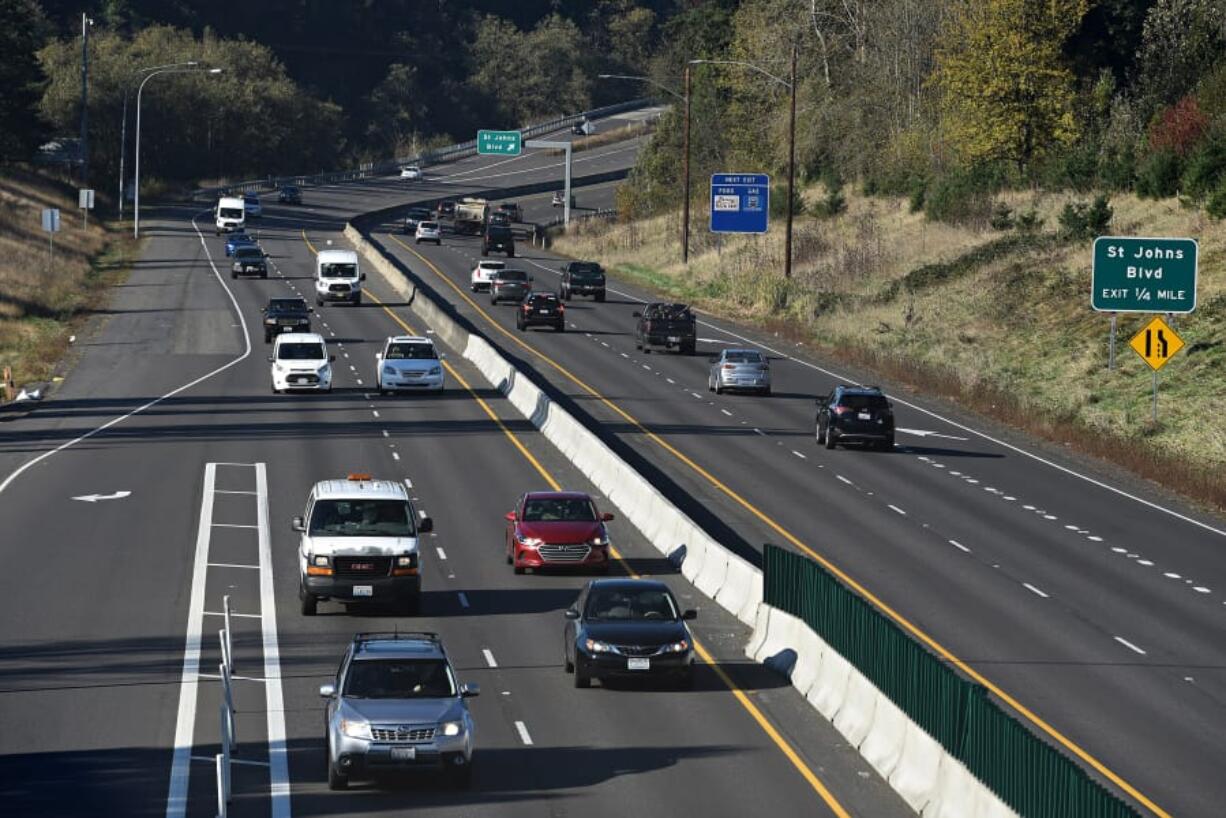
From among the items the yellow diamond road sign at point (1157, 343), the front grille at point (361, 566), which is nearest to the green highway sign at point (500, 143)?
the yellow diamond road sign at point (1157, 343)

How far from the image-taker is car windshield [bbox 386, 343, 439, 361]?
60.2 m

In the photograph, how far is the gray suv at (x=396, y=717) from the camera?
2103 centimetres

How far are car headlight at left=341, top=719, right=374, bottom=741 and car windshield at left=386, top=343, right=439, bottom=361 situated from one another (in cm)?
3950

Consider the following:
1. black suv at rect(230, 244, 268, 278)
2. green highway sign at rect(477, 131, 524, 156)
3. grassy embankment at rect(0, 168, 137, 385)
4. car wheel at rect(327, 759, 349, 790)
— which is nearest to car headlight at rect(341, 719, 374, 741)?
car wheel at rect(327, 759, 349, 790)

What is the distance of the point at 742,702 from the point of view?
1037 inches

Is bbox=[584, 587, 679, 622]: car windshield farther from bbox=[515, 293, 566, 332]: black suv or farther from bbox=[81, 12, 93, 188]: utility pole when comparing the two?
bbox=[81, 12, 93, 188]: utility pole

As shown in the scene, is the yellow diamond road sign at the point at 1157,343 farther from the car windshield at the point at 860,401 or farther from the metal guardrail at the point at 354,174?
the metal guardrail at the point at 354,174

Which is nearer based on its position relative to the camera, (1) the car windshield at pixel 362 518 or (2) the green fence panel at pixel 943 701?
(2) the green fence panel at pixel 943 701

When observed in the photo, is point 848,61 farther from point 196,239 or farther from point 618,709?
point 618,709

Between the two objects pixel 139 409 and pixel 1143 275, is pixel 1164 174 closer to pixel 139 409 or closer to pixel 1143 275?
pixel 1143 275

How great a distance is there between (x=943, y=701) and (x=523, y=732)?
5.87 m

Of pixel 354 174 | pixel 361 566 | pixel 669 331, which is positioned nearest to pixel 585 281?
pixel 669 331

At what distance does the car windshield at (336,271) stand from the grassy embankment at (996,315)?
16.8 meters

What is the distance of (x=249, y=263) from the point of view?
96000 millimetres
